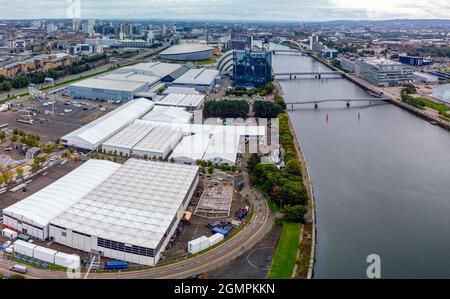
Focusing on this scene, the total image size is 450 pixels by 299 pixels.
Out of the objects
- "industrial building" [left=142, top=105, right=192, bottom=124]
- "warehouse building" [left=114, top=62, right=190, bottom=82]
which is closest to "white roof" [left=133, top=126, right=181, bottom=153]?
"industrial building" [left=142, top=105, right=192, bottom=124]

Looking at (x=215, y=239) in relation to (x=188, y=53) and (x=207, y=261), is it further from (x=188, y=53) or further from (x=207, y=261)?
(x=188, y=53)

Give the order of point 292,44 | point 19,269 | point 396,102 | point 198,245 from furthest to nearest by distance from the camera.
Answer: point 292,44, point 396,102, point 198,245, point 19,269

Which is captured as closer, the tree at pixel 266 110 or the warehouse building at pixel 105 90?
the tree at pixel 266 110

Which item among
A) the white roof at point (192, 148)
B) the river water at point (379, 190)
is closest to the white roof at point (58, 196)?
the white roof at point (192, 148)

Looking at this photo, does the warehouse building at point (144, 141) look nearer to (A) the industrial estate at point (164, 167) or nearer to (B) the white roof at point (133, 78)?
(A) the industrial estate at point (164, 167)

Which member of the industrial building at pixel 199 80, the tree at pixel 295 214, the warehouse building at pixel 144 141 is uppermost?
the industrial building at pixel 199 80

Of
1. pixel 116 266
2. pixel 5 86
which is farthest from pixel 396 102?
pixel 5 86

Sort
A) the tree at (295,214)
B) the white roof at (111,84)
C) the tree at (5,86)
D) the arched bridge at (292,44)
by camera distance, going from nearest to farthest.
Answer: the tree at (295,214), the white roof at (111,84), the tree at (5,86), the arched bridge at (292,44)

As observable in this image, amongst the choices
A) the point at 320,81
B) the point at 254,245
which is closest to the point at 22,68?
the point at 320,81
